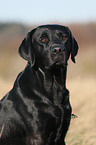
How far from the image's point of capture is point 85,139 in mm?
7000

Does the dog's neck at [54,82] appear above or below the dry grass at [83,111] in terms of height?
above

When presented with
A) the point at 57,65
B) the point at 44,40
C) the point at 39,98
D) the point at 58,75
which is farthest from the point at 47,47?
the point at 39,98

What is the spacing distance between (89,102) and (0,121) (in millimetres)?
5308

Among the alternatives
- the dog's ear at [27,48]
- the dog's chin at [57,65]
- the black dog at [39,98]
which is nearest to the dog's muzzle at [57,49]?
the black dog at [39,98]

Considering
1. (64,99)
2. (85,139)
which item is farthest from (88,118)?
(64,99)

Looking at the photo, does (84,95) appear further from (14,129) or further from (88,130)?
(14,129)

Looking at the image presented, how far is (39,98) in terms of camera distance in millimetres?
4719

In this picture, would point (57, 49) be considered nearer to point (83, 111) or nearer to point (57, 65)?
point (57, 65)

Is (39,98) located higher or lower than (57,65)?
lower

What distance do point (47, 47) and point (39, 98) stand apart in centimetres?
79

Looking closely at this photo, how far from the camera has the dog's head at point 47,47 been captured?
4.68 metres

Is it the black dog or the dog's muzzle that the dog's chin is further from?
the dog's muzzle

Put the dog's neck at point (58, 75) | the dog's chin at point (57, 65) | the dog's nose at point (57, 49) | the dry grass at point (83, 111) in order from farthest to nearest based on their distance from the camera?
the dry grass at point (83, 111) → the dog's neck at point (58, 75) → the dog's chin at point (57, 65) → the dog's nose at point (57, 49)

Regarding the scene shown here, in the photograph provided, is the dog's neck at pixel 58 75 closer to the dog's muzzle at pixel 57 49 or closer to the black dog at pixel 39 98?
the black dog at pixel 39 98
